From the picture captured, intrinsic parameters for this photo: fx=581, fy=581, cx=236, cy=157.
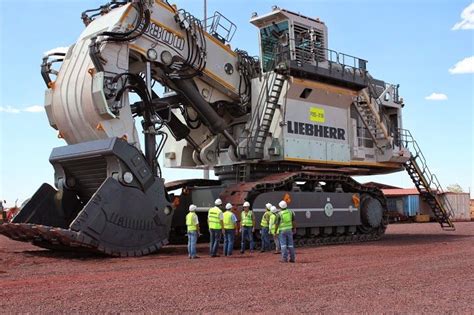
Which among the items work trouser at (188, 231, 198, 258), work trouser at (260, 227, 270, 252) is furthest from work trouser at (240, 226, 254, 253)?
work trouser at (188, 231, 198, 258)

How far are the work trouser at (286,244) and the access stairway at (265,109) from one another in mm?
3707

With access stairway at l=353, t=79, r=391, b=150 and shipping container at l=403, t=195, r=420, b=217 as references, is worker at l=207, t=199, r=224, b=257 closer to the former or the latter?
access stairway at l=353, t=79, r=391, b=150

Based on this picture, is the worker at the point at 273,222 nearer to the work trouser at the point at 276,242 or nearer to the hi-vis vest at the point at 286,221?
Answer: the work trouser at the point at 276,242

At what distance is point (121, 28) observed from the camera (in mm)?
13281

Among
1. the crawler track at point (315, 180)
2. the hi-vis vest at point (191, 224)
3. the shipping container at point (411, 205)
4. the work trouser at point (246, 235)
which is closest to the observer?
the hi-vis vest at point (191, 224)

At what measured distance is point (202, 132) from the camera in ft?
55.7

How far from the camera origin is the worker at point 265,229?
1457 cm

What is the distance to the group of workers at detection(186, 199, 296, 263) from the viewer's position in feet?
40.9

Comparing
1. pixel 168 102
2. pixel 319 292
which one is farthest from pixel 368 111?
pixel 319 292

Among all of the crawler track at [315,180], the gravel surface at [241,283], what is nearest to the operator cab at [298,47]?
the crawler track at [315,180]

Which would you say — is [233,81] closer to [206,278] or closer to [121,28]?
[121,28]

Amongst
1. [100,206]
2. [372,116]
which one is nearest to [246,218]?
[100,206]

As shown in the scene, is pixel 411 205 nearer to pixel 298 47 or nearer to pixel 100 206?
pixel 298 47

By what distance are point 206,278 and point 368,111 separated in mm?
10481
